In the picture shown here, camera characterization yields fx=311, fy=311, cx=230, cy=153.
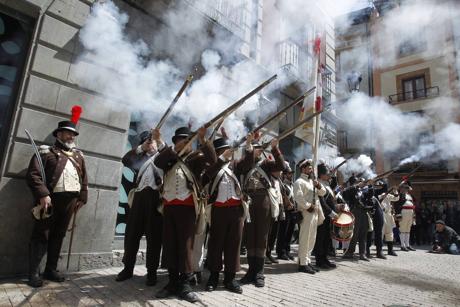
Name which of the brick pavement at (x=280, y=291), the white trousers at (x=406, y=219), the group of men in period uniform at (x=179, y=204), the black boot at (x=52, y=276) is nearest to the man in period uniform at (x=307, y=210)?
the brick pavement at (x=280, y=291)

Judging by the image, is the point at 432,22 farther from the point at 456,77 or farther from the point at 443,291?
the point at 443,291

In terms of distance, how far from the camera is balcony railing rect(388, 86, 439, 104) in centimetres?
1980

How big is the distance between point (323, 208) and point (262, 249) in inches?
92.0

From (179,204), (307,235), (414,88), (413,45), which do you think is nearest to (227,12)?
(307,235)

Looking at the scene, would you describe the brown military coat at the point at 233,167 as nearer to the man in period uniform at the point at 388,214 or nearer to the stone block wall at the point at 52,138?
the stone block wall at the point at 52,138

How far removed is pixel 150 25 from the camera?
6.33m

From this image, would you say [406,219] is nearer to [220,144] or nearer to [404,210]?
[404,210]

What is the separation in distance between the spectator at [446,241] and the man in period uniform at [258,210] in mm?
9302

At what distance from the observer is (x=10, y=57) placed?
4836mm

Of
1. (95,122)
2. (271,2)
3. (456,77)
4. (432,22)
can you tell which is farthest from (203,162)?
(456,77)

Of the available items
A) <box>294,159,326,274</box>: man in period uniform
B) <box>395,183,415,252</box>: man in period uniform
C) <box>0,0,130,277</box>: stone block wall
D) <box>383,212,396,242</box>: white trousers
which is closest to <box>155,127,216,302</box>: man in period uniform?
<box>0,0,130,277</box>: stone block wall

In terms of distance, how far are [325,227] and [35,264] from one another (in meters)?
4.95

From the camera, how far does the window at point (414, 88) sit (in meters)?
20.3

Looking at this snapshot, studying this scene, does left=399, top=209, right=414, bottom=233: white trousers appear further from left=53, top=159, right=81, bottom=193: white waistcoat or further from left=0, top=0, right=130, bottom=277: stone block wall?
left=53, top=159, right=81, bottom=193: white waistcoat
